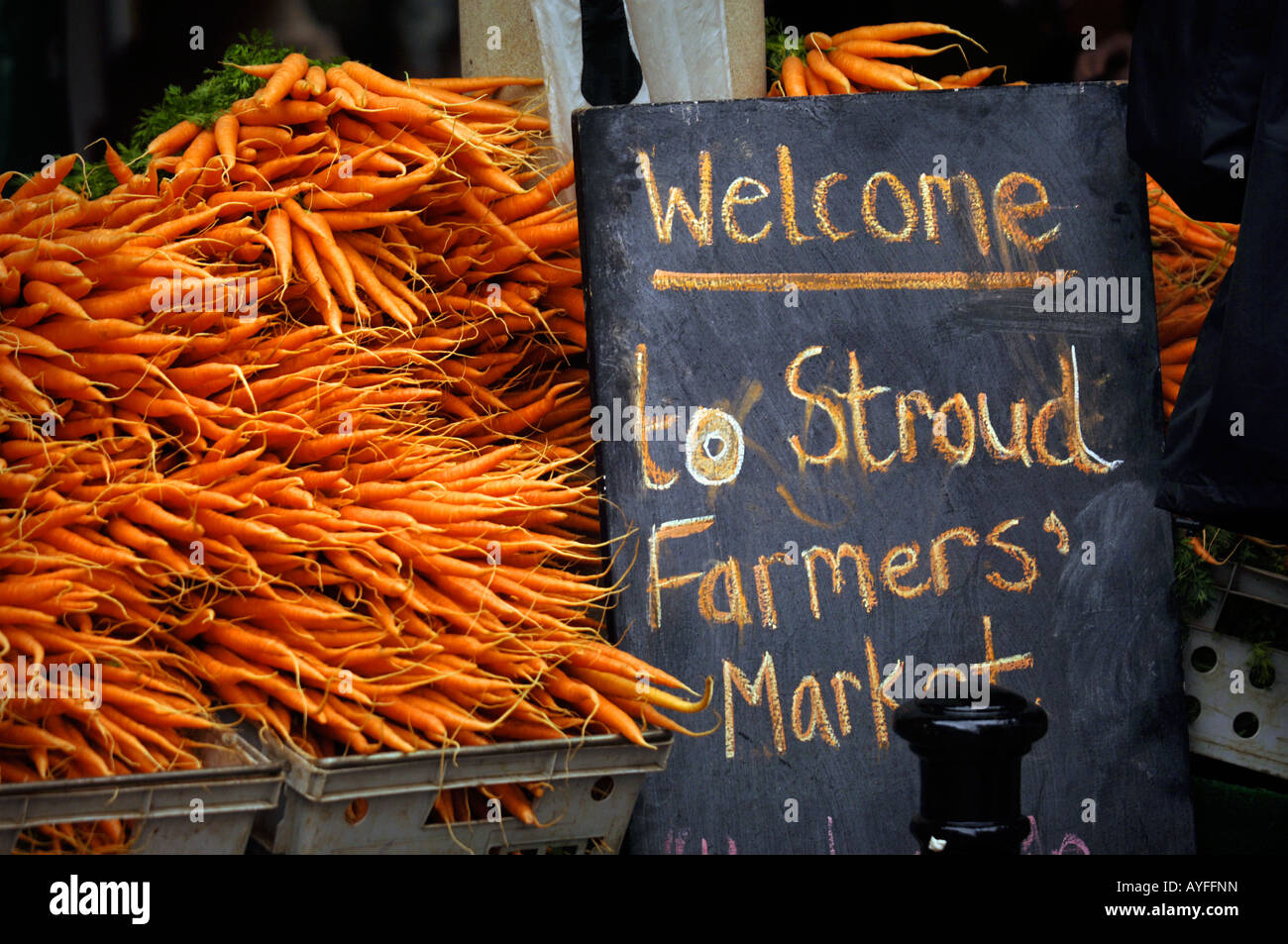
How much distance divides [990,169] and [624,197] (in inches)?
27.6

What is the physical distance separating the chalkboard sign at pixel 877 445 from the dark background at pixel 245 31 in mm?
829

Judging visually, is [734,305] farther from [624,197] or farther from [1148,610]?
[1148,610]

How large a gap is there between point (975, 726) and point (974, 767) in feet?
0.19

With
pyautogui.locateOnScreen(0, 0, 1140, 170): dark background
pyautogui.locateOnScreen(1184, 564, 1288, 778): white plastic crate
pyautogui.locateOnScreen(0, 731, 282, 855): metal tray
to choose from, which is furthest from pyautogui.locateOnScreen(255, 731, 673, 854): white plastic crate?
pyautogui.locateOnScreen(0, 0, 1140, 170): dark background

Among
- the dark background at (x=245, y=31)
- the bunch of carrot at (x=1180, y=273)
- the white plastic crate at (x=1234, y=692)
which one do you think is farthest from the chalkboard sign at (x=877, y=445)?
the dark background at (x=245, y=31)

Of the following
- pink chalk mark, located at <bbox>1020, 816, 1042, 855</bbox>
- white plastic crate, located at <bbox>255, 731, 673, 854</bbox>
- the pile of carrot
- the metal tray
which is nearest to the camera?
the metal tray

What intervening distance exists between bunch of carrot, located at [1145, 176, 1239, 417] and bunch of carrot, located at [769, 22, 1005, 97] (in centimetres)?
50

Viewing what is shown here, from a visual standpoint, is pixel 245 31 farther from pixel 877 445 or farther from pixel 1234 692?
pixel 1234 692

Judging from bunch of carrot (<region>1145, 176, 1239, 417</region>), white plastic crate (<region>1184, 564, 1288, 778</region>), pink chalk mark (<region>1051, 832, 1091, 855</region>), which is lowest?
pink chalk mark (<region>1051, 832, 1091, 855</region>)

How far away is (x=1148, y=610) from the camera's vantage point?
7.41 ft

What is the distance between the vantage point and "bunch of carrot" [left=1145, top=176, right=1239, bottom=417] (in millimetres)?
2611

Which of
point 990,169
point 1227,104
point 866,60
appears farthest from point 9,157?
point 1227,104

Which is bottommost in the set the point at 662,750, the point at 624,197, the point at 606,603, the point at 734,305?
the point at 662,750

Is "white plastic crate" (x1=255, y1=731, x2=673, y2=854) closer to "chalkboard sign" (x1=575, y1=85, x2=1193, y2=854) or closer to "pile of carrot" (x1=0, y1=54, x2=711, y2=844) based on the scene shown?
"pile of carrot" (x1=0, y1=54, x2=711, y2=844)
